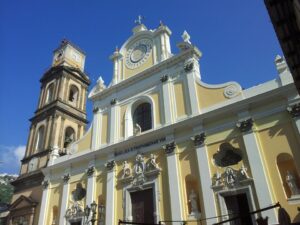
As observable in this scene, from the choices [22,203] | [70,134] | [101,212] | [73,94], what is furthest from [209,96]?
[73,94]

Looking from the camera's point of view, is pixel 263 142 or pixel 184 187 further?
pixel 184 187

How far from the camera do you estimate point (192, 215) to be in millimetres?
13172

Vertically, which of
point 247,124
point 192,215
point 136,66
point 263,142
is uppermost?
point 136,66

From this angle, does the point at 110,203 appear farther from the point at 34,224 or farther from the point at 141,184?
the point at 34,224

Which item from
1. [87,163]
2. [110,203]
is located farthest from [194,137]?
[87,163]

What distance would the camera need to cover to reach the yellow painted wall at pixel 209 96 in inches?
590

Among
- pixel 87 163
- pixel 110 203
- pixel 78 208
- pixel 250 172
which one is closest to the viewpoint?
pixel 250 172

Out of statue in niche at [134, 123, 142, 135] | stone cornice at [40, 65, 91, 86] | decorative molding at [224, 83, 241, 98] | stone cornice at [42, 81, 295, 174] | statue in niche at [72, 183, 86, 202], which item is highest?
stone cornice at [40, 65, 91, 86]

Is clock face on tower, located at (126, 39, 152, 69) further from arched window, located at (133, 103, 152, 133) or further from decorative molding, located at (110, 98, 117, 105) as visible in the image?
arched window, located at (133, 103, 152, 133)

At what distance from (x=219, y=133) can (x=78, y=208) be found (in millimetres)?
9335

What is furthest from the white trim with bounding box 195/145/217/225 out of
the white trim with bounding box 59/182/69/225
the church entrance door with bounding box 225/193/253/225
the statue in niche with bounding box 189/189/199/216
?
the white trim with bounding box 59/182/69/225

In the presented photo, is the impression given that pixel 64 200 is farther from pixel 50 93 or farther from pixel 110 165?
pixel 50 93

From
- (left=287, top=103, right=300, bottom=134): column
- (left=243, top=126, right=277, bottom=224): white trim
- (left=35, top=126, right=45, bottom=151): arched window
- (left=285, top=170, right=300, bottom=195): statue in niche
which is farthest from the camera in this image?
(left=35, top=126, right=45, bottom=151): arched window

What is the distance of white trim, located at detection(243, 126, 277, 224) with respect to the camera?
1146cm
